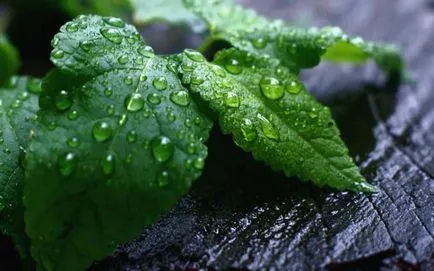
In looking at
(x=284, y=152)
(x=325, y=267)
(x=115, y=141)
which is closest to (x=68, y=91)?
(x=115, y=141)

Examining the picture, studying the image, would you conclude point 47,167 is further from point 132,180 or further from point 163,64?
point 163,64

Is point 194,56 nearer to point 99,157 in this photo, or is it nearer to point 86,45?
point 86,45

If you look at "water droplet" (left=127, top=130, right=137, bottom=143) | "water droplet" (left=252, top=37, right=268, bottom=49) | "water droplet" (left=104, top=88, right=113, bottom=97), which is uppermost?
"water droplet" (left=252, top=37, right=268, bottom=49)

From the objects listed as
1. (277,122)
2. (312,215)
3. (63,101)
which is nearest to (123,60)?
(63,101)

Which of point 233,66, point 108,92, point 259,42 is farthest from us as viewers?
point 259,42

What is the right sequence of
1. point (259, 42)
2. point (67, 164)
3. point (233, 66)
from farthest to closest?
1. point (259, 42)
2. point (233, 66)
3. point (67, 164)

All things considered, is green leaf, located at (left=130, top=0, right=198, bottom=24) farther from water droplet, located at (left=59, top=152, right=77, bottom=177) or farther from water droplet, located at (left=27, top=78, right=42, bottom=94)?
water droplet, located at (left=59, top=152, right=77, bottom=177)

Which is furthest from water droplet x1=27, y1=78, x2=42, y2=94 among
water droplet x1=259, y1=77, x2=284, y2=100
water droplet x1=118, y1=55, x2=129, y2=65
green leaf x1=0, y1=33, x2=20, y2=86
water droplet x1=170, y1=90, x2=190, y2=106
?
water droplet x1=259, y1=77, x2=284, y2=100
